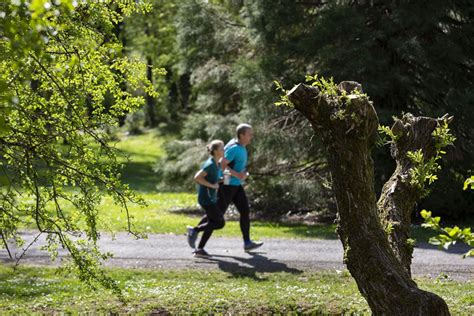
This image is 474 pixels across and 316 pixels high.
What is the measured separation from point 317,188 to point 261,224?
63.7 inches

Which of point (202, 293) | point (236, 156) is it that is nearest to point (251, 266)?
point (236, 156)

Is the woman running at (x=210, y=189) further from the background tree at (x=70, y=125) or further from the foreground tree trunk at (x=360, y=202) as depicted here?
the foreground tree trunk at (x=360, y=202)

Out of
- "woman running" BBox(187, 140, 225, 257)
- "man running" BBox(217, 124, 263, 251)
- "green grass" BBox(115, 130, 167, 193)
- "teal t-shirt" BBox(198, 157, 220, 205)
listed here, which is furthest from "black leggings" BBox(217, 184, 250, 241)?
"green grass" BBox(115, 130, 167, 193)

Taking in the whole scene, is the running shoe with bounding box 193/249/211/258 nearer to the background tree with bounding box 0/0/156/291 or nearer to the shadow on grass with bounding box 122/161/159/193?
the background tree with bounding box 0/0/156/291

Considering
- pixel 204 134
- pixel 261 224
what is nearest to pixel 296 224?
pixel 261 224

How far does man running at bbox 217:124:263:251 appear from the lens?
43.2 ft

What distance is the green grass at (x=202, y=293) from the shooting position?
9.23 m

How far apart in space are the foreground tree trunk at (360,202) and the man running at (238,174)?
667 cm

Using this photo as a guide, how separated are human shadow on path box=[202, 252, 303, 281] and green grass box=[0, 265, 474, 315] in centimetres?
8

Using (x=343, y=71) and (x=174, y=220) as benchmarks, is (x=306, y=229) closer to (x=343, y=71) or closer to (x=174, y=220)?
(x=174, y=220)

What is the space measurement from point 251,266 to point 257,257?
85 centimetres

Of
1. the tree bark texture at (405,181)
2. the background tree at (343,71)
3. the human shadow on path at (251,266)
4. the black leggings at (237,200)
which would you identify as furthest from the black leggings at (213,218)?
the tree bark texture at (405,181)

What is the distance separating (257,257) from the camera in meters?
13.4

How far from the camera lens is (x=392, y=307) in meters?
6.39
